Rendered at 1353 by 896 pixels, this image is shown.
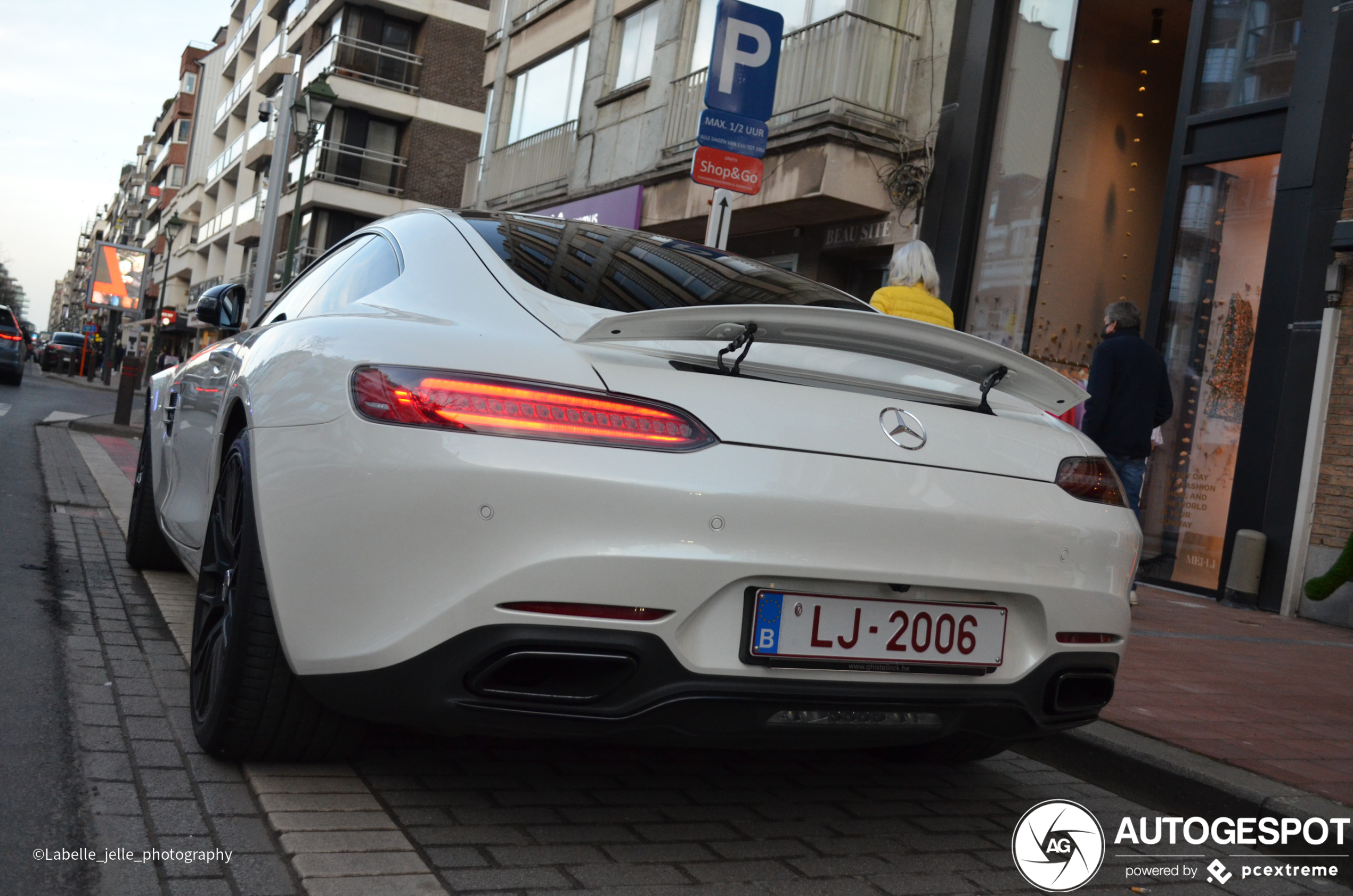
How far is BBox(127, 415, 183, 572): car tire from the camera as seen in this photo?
5281mm

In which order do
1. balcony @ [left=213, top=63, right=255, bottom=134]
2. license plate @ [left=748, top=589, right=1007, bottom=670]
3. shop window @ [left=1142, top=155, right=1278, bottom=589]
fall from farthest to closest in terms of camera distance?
balcony @ [left=213, top=63, right=255, bottom=134], shop window @ [left=1142, top=155, right=1278, bottom=589], license plate @ [left=748, top=589, right=1007, bottom=670]

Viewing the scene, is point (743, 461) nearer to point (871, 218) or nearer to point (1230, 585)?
point (1230, 585)

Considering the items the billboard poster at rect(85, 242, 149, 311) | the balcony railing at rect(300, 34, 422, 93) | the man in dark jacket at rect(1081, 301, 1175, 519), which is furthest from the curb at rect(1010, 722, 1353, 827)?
the billboard poster at rect(85, 242, 149, 311)

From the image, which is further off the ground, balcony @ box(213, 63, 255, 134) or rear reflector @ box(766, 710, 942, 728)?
balcony @ box(213, 63, 255, 134)

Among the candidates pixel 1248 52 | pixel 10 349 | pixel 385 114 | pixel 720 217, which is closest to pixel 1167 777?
pixel 720 217

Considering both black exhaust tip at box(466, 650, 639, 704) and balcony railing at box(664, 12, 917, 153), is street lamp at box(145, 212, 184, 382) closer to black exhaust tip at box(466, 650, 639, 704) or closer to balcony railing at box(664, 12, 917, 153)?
balcony railing at box(664, 12, 917, 153)

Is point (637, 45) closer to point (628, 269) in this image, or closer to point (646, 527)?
point (628, 269)

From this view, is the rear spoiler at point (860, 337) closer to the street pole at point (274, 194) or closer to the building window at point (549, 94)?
the building window at point (549, 94)

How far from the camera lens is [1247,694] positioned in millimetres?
4910

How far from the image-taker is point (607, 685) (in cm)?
235

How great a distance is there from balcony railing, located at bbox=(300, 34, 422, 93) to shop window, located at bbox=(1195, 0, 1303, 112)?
32707 millimetres

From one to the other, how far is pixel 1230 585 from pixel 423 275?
7.32 metres

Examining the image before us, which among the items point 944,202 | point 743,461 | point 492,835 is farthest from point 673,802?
point 944,202

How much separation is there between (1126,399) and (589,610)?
604 centimetres
